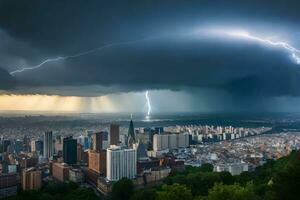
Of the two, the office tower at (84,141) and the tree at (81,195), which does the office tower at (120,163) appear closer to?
the office tower at (84,141)

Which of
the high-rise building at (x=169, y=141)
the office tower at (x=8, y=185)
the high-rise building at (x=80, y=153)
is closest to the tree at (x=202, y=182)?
the office tower at (x=8, y=185)

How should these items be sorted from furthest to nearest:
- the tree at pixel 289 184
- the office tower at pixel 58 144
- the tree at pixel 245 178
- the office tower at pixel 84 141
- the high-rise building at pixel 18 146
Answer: the office tower at pixel 84 141 < the office tower at pixel 58 144 < the high-rise building at pixel 18 146 < the tree at pixel 245 178 < the tree at pixel 289 184

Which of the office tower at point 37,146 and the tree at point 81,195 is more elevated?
the office tower at point 37,146

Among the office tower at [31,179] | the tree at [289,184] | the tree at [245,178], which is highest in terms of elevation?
the tree at [289,184]

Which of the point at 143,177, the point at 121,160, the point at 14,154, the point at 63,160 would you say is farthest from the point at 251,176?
the point at 14,154

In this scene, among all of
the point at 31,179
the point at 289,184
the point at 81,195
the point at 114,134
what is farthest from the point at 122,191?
the point at 289,184

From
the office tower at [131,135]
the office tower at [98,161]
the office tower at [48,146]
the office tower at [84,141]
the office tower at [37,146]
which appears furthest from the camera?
the office tower at [131,135]
